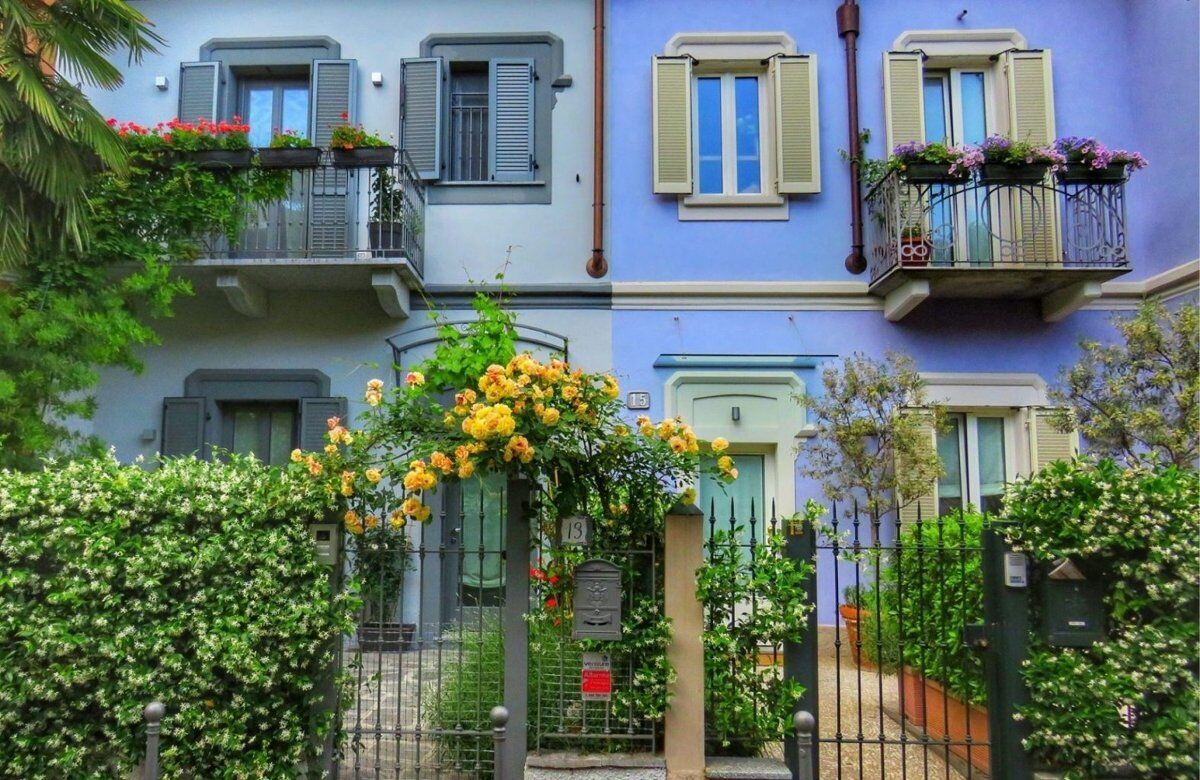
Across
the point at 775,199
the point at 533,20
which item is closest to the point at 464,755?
the point at 775,199

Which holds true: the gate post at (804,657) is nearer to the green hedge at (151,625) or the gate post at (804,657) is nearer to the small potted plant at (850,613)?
the green hedge at (151,625)

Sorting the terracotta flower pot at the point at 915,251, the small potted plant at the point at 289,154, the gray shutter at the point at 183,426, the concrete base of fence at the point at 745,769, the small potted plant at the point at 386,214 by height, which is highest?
the small potted plant at the point at 289,154

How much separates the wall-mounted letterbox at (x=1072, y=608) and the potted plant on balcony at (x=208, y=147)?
26.4ft

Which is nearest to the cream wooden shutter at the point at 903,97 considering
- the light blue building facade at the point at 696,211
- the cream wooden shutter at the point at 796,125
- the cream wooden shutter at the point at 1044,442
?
the light blue building facade at the point at 696,211

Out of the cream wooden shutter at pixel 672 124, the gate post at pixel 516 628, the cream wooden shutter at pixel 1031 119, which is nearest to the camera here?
the gate post at pixel 516 628

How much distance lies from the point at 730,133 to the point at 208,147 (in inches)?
229

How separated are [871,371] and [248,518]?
5.97 metres

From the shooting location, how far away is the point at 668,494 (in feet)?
14.0

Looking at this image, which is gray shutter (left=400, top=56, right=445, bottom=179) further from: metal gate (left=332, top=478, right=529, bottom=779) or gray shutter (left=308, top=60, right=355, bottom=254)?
metal gate (left=332, top=478, right=529, bottom=779)

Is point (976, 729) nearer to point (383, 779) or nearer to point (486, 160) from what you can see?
point (383, 779)

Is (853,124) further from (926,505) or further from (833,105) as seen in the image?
(926,505)

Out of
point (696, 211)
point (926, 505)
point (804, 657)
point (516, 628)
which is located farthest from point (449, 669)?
point (696, 211)

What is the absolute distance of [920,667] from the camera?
4.89m

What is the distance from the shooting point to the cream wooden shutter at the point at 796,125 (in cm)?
844
